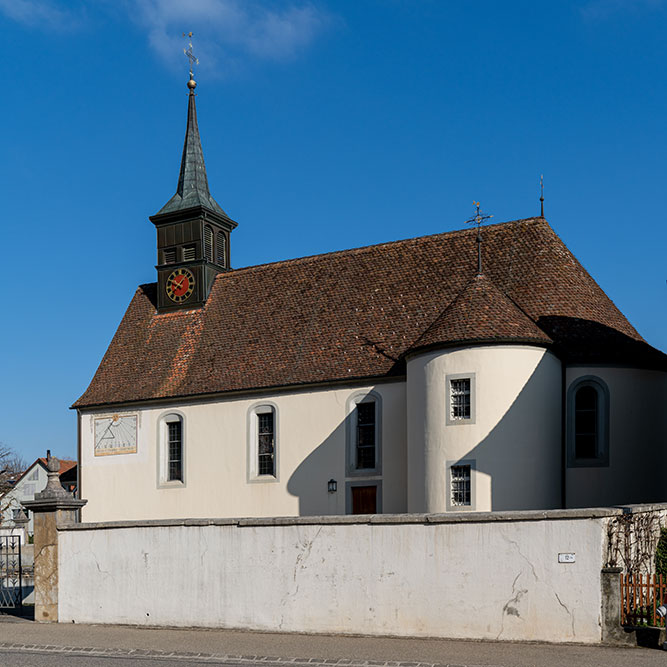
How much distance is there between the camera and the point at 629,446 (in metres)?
23.8

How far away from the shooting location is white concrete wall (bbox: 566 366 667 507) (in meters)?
23.3

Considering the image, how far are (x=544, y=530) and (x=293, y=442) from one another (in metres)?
13.8

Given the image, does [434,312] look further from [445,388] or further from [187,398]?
[187,398]

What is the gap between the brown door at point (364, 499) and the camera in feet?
83.9

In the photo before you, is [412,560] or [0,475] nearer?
[412,560]

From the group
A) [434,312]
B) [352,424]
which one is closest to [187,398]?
[352,424]

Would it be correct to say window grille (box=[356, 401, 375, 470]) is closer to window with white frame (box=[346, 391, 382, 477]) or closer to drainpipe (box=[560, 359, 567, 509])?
window with white frame (box=[346, 391, 382, 477])

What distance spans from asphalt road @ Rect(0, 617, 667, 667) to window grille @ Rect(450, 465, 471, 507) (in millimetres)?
8109

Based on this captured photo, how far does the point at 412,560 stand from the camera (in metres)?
14.9

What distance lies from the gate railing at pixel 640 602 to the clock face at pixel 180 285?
21.7 meters

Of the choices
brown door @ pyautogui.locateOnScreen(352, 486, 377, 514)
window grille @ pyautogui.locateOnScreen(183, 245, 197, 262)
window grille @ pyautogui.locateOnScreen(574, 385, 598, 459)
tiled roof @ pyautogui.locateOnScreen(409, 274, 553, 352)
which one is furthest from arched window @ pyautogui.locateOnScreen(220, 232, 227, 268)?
window grille @ pyautogui.locateOnScreen(574, 385, 598, 459)

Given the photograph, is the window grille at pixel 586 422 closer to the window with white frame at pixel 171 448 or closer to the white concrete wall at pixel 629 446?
the white concrete wall at pixel 629 446

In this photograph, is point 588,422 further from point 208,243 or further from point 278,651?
point 208,243

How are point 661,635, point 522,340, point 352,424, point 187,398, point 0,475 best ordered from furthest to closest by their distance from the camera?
point 0,475 → point 187,398 → point 352,424 → point 522,340 → point 661,635
